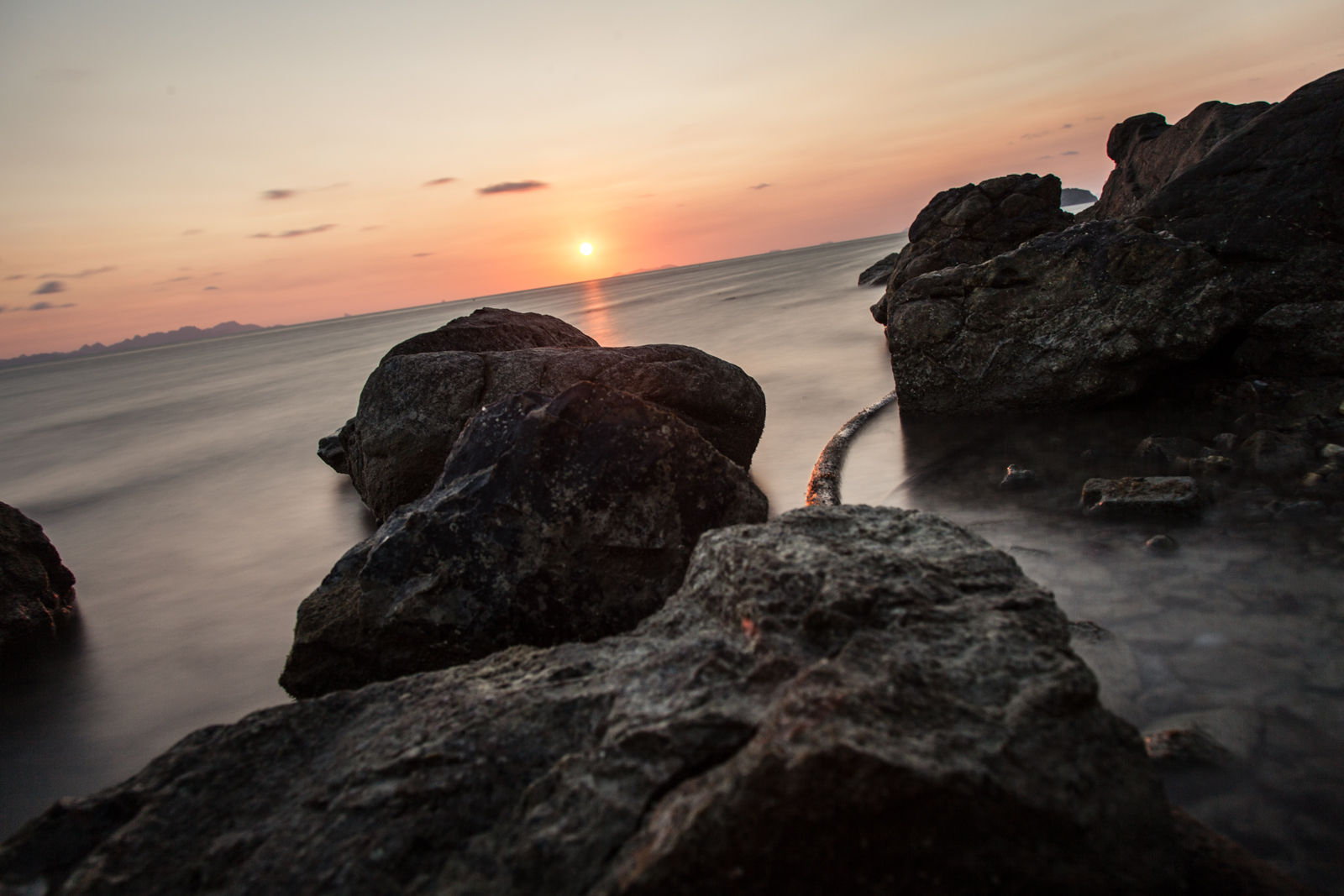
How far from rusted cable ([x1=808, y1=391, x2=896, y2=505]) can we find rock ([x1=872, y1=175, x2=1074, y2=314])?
5.12 metres

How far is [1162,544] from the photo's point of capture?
3506 millimetres

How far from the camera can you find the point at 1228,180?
6508 millimetres

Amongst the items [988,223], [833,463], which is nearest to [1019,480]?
[833,463]

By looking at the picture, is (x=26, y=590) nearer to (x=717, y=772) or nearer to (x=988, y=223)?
(x=717, y=772)

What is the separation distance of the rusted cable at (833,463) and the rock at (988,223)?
5124 mm

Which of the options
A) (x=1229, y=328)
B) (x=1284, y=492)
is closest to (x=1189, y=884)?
(x=1284, y=492)

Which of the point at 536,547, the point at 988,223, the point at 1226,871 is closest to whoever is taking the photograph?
the point at 1226,871

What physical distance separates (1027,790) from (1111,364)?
517 cm

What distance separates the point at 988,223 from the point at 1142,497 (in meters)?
9.48

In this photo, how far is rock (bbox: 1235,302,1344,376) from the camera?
5.13 metres

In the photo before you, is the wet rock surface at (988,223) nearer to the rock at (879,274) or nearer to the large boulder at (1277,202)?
the large boulder at (1277,202)

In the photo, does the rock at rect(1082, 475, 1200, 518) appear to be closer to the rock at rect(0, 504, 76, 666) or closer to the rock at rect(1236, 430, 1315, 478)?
the rock at rect(1236, 430, 1315, 478)

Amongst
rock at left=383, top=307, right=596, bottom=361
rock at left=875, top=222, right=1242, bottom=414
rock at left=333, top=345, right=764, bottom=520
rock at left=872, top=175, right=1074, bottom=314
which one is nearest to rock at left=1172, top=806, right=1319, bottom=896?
rock at left=333, top=345, right=764, bottom=520

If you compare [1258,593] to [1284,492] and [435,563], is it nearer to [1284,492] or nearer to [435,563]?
[1284,492]
